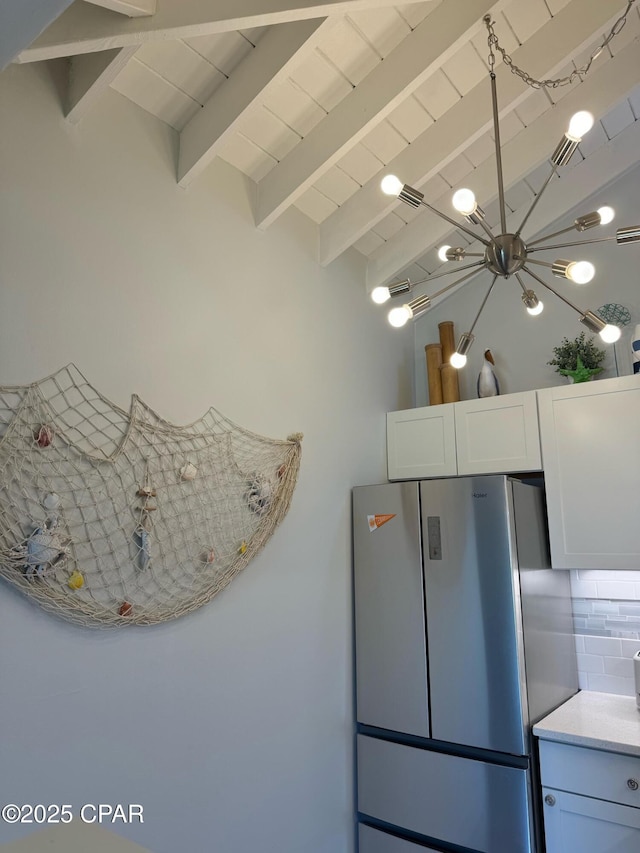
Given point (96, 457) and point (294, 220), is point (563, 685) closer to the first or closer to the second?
point (96, 457)

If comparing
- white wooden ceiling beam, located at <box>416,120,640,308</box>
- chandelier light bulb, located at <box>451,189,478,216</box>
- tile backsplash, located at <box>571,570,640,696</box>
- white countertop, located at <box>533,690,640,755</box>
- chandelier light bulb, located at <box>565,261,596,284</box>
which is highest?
white wooden ceiling beam, located at <box>416,120,640,308</box>

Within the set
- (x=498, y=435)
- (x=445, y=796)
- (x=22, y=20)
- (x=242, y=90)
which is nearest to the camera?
(x=22, y=20)

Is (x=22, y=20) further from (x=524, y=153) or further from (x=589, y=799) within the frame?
(x=589, y=799)

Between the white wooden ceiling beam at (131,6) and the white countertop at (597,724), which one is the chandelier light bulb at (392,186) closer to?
the white wooden ceiling beam at (131,6)

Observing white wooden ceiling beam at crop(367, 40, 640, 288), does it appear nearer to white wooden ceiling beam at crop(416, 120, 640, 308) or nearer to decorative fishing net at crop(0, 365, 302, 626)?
white wooden ceiling beam at crop(416, 120, 640, 308)

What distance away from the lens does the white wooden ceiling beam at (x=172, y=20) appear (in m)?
1.56

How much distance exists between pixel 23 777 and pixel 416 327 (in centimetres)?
289

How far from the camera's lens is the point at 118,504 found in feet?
5.98

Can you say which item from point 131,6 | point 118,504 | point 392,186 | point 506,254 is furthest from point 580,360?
point 131,6

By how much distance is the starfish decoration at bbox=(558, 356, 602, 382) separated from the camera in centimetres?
273

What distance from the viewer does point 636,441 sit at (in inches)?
95.0

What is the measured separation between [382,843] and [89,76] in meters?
3.04

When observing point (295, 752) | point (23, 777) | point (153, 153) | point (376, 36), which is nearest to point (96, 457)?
point (23, 777)

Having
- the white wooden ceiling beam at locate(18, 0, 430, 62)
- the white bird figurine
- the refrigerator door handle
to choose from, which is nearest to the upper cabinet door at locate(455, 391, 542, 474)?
the white bird figurine
